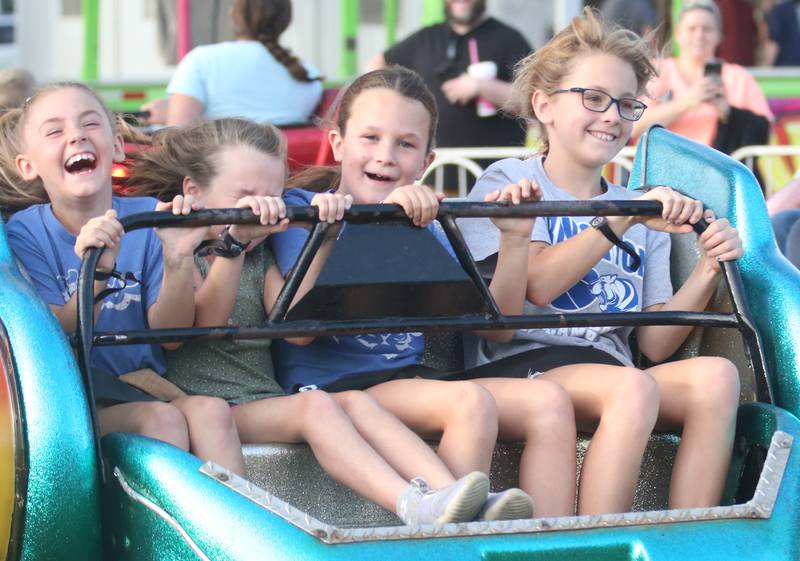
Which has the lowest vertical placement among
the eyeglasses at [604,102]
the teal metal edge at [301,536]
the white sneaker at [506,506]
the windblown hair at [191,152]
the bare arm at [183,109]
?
the teal metal edge at [301,536]

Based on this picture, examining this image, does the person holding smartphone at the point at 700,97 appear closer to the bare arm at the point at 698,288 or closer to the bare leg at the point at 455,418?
the bare arm at the point at 698,288

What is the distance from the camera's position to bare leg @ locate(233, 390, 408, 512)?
249 cm

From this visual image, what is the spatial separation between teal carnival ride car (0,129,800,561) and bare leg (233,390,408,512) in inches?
2.0

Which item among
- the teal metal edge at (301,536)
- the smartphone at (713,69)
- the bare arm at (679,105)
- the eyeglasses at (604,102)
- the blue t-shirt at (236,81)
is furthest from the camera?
the smartphone at (713,69)

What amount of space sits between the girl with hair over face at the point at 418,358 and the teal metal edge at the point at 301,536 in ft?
0.33

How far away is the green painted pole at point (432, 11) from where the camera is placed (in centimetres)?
773

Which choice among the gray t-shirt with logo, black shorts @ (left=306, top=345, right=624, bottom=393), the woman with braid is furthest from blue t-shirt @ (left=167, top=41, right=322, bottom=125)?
black shorts @ (left=306, top=345, right=624, bottom=393)

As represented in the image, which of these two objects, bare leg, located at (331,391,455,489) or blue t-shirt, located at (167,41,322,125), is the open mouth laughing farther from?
blue t-shirt, located at (167,41,322,125)

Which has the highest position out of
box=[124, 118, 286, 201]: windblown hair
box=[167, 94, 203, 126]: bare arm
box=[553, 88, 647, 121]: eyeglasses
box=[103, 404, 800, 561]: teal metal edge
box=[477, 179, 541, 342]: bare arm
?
box=[553, 88, 647, 121]: eyeglasses

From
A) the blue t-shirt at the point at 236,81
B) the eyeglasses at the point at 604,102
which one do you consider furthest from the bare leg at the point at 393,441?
the blue t-shirt at the point at 236,81

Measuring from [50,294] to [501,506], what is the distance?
3.24 feet

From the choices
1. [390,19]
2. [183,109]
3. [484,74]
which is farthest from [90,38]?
[484,74]

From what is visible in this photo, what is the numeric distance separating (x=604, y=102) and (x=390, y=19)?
16.1ft

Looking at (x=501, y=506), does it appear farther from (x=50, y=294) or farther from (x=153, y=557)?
(x=50, y=294)
